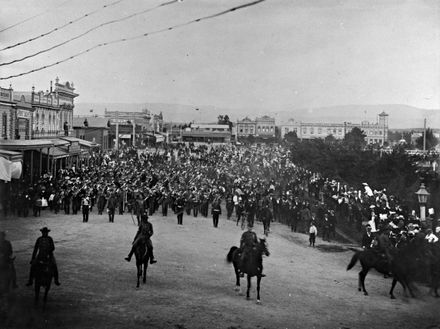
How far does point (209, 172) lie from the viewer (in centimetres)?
2880

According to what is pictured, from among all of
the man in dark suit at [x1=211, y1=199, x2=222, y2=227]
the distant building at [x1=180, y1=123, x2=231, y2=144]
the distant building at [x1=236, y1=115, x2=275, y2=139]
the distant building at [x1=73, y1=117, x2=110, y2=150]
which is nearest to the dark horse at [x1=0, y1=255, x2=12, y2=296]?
the man in dark suit at [x1=211, y1=199, x2=222, y2=227]

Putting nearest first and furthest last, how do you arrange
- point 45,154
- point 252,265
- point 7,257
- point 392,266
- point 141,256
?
1. point 7,257
2. point 252,265
3. point 141,256
4. point 392,266
5. point 45,154

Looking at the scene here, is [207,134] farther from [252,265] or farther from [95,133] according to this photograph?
[252,265]

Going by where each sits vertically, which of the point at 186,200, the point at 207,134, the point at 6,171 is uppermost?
the point at 207,134

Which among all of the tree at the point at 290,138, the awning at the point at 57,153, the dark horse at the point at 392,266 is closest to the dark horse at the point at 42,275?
the dark horse at the point at 392,266

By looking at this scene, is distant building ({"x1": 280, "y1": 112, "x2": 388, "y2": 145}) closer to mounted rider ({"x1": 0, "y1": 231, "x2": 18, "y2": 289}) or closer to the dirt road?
the dirt road

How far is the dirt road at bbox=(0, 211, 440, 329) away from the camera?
8734 mm

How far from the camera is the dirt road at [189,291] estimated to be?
8.73 meters

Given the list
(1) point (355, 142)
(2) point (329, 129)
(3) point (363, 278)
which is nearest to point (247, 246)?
(3) point (363, 278)

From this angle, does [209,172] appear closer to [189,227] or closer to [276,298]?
[189,227]

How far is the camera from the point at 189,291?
10.0m

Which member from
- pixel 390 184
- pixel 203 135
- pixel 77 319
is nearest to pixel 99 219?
pixel 77 319

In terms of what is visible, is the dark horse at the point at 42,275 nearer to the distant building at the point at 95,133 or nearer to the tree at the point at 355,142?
the tree at the point at 355,142

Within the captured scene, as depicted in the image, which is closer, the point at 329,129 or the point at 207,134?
the point at 207,134
